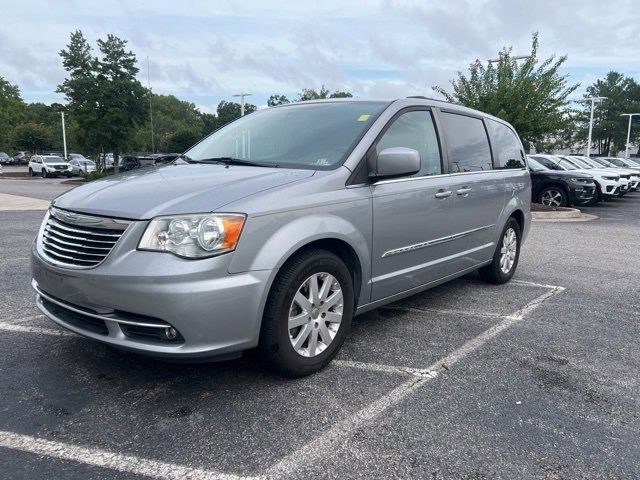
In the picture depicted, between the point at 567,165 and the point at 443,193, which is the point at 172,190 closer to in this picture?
the point at 443,193

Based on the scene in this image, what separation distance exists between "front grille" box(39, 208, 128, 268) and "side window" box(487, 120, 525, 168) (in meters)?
3.99

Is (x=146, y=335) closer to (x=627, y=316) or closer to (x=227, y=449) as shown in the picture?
(x=227, y=449)

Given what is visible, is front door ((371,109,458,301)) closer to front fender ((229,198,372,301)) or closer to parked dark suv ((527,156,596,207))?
front fender ((229,198,372,301))

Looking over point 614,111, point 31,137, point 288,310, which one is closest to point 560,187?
point 288,310

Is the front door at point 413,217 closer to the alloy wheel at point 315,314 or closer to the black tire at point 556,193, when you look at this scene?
the alloy wheel at point 315,314

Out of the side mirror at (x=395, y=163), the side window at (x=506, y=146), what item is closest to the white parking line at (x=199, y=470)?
the side mirror at (x=395, y=163)

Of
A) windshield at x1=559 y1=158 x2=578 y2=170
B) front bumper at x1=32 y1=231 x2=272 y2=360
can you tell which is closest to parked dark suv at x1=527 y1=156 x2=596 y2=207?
windshield at x1=559 y1=158 x2=578 y2=170

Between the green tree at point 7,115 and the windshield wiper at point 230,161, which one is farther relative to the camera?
the green tree at point 7,115

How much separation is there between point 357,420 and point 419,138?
2.34 metres

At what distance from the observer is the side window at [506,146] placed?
5.52 metres

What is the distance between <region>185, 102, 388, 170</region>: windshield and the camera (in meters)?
3.62

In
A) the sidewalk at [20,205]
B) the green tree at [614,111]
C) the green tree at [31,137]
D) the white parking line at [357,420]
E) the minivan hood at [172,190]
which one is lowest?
the white parking line at [357,420]

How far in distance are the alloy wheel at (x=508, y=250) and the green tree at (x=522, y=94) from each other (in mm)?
9463

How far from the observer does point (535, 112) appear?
14812mm
